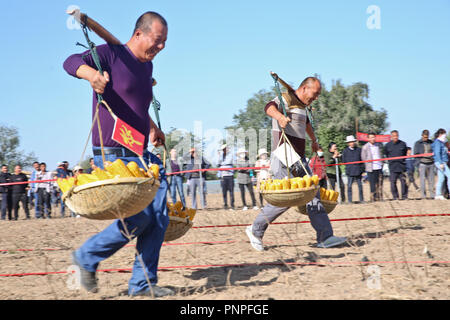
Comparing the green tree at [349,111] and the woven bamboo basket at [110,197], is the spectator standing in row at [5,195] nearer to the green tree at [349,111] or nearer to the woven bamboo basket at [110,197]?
the woven bamboo basket at [110,197]

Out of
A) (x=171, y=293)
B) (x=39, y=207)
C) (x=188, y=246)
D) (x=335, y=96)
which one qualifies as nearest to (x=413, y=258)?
(x=171, y=293)

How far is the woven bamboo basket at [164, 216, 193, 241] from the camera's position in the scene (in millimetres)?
3425

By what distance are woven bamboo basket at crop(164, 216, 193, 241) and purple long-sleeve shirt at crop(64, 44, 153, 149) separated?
73 cm

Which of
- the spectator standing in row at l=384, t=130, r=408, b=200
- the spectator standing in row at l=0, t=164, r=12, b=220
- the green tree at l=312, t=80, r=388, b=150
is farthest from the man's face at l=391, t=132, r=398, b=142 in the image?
the green tree at l=312, t=80, r=388, b=150

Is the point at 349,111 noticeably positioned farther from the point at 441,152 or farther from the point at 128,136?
the point at 128,136

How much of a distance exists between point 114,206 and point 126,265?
2236 millimetres

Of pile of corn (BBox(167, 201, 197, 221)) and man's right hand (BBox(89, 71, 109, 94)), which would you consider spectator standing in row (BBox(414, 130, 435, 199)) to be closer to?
pile of corn (BBox(167, 201, 197, 221))

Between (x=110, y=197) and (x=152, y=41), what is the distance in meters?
1.18

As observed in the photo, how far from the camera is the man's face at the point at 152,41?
3086 millimetres

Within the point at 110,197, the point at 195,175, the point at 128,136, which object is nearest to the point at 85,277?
the point at 110,197

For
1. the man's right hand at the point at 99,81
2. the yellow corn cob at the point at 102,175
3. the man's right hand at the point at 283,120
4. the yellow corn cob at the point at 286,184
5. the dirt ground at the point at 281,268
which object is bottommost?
the dirt ground at the point at 281,268

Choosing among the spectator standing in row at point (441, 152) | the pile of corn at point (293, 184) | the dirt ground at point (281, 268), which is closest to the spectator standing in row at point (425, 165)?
the spectator standing in row at point (441, 152)

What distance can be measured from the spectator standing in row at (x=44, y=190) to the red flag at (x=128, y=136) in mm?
11071

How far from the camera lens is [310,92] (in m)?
4.81
